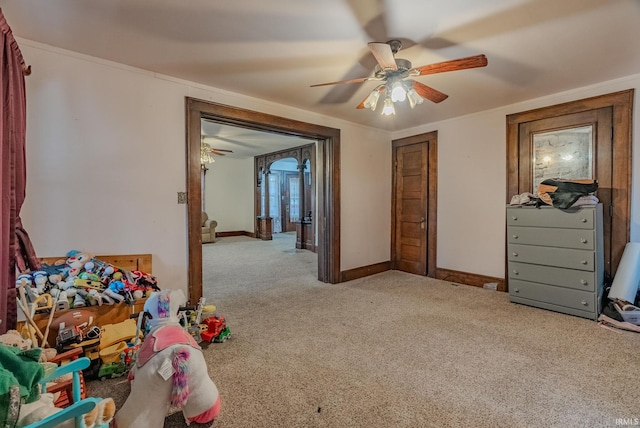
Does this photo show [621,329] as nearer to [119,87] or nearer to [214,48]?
[214,48]

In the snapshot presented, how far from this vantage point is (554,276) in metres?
3.04

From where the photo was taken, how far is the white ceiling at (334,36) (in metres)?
1.85

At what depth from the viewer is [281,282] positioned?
14.1ft

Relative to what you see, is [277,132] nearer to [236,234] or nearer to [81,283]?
[81,283]

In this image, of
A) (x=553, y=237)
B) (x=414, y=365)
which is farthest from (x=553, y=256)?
(x=414, y=365)

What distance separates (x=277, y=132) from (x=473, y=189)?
9.04 ft

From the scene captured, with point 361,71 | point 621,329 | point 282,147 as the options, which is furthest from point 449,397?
point 282,147

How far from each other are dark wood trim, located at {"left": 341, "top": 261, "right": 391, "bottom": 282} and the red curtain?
3.38 meters

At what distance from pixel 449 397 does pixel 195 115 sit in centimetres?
313

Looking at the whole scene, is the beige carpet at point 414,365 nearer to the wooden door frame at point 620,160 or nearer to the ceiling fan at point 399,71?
the wooden door frame at point 620,160

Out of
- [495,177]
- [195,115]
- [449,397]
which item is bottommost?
[449,397]

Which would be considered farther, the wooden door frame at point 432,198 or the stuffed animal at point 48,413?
the wooden door frame at point 432,198

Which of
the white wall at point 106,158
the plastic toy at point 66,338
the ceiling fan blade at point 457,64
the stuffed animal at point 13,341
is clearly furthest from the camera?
the white wall at point 106,158

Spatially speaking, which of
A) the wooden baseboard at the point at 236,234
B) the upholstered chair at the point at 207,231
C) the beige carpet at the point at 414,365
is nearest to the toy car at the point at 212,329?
the beige carpet at the point at 414,365
